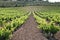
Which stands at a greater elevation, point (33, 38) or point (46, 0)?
point (33, 38)

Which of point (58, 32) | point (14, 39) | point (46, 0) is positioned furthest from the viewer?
point (46, 0)

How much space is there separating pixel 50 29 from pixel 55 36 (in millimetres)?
630

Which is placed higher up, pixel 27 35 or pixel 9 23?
pixel 27 35

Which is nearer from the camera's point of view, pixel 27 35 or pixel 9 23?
pixel 27 35

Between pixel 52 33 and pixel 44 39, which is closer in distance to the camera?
pixel 44 39

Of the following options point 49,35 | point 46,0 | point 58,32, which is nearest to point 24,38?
point 49,35

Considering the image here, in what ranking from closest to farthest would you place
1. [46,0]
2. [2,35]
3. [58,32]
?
[2,35]
[58,32]
[46,0]

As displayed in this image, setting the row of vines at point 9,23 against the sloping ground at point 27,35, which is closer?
the row of vines at point 9,23

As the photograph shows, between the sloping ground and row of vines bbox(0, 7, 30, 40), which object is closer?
row of vines bbox(0, 7, 30, 40)

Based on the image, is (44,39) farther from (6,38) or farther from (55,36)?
(6,38)

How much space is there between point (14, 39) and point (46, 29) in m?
2.88

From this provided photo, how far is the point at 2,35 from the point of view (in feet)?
47.2

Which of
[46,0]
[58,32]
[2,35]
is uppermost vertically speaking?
[2,35]

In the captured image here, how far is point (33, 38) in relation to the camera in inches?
656
